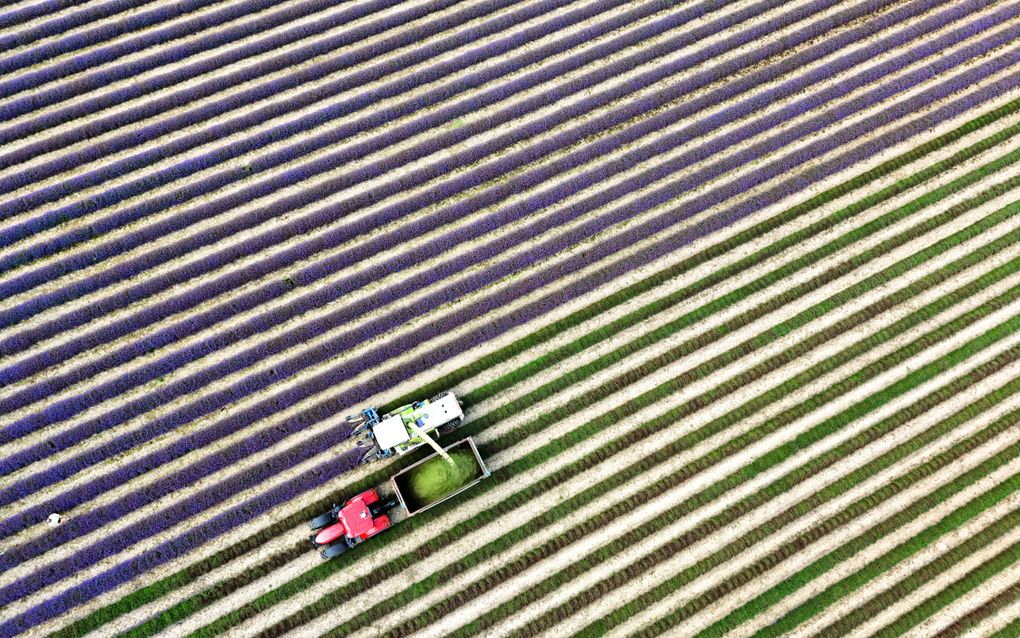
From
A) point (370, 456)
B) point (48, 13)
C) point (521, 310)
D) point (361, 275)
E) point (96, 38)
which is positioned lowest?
point (370, 456)

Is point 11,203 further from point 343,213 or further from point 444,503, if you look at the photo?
point 444,503

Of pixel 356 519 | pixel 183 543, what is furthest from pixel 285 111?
pixel 183 543

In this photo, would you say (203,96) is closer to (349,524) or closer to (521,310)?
(521,310)

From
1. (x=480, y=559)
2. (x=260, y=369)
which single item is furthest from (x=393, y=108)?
(x=480, y=559)

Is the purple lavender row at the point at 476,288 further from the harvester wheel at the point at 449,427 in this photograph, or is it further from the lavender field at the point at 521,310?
the harvester wheel at the point at 449,427

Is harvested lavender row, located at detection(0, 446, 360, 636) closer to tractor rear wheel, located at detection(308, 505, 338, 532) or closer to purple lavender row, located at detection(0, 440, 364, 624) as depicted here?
purple lavender row, located at detection(0, 440, 364, 624)
